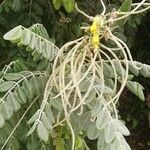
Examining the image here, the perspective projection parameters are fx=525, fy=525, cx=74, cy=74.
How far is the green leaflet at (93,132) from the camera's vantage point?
1563mm

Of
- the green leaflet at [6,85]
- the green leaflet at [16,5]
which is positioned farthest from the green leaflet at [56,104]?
the green leaflet at [16,5]

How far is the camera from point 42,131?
1543 mm

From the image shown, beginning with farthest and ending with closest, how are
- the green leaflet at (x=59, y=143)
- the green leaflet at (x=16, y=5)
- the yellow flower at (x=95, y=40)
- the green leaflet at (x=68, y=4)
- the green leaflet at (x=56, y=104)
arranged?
the green leaflet at (x=16, y=5) → the green leaflet at (x=68, y=4) → the green leaflet at (x=59, y=143) → the green leaflet at (x=56, y=104) → the yellow flower at (x=95, y=40)

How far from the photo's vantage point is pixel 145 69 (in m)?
1.80

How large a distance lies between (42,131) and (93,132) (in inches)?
6.1

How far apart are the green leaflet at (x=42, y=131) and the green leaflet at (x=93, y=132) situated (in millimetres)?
133

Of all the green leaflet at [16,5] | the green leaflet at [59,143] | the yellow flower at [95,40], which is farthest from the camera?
the green leaflet at [16,5]

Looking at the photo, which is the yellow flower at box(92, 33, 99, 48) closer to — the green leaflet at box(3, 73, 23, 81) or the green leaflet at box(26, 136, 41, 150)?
the green leaflet at box(3, 73, 23, 81)

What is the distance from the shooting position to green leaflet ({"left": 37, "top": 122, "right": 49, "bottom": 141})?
1.53 meters

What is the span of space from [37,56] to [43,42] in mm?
67

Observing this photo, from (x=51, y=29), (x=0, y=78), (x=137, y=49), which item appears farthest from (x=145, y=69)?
(x=137, y=49)

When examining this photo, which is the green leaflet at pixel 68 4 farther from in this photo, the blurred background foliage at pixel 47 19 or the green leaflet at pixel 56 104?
the green leaflet at pixel 56 104

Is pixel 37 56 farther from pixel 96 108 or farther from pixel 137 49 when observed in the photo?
pixel 137 49

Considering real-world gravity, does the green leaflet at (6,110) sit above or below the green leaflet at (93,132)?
above
